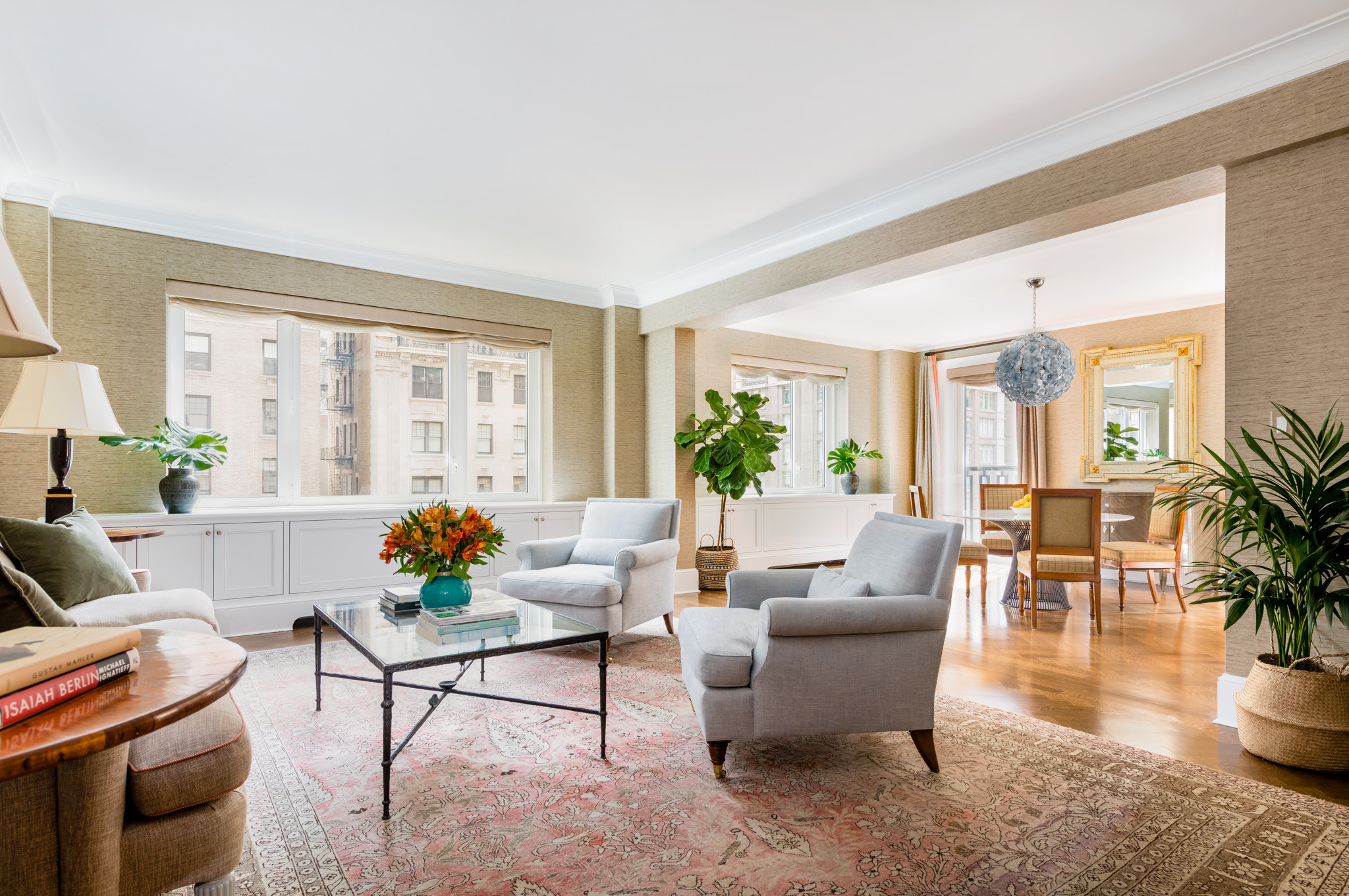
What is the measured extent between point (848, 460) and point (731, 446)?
2294 mm

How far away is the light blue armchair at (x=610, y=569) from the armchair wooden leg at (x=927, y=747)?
175 centimetres

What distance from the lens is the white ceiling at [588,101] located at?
8.13 feet

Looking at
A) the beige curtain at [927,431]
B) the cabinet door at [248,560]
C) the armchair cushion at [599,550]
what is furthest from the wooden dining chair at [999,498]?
the cabinet door at [248,560]

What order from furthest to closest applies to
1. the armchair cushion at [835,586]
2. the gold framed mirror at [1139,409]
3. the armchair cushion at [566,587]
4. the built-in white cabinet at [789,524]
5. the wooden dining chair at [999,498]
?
the built-in white cabinet at [789,524] → the wooden dining chair at [999,498] → the gold framed mirror at [1139,409] → the armchair cushion at [566,587] → the armchair cushion at [835,586]

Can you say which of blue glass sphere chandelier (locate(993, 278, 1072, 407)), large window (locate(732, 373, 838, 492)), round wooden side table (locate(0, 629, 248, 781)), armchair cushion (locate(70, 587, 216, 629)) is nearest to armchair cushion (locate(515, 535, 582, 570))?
armchair cushion (locate(70, 587, 216, 629))

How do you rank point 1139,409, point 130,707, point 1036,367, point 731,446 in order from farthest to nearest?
point 1139,409, point 731,446, point 1036,367, point 130,707

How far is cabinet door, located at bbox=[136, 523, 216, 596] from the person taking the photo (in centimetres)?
414

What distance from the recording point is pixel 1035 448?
7.28 metres

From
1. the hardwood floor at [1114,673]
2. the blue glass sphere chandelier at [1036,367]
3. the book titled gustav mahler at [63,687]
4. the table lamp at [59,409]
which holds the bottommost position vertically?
the hardwood floor at [1114,673]

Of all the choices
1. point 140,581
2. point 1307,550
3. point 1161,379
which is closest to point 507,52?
point 140,581

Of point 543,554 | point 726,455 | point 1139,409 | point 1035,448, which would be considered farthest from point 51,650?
point 1035,448

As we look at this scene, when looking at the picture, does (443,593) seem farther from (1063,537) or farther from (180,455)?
(1063,537)

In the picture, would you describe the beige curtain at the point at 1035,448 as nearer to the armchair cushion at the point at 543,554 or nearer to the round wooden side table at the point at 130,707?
the armchair cushion at the point at 543,554

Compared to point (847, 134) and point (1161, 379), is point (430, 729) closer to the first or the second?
point (847, 134)
